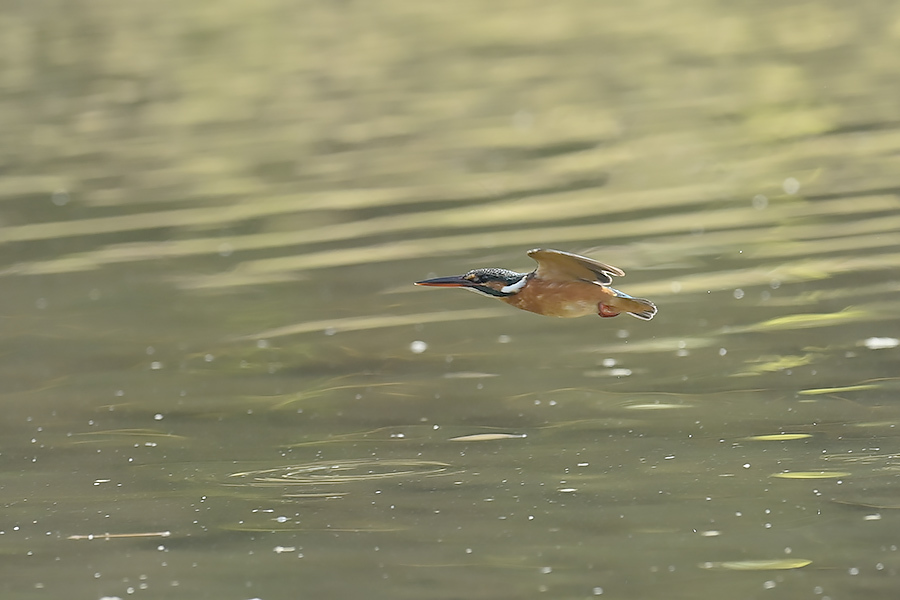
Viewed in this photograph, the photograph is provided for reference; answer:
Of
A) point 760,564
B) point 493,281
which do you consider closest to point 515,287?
point 493,281

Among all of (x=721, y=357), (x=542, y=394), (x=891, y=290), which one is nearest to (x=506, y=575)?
(x=542, y=394)

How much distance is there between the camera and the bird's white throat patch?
19.3 ft

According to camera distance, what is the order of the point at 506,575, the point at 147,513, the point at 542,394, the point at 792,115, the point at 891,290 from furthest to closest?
the point at 792,115
the point at 891,290
the point at 542,394
the point at 147,513
the point at 506,575

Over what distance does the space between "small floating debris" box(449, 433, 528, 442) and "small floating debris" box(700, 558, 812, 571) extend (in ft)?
5.39

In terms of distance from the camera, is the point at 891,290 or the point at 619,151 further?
the point at 619,151

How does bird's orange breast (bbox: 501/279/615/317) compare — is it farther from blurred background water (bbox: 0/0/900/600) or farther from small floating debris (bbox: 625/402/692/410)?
small floating debris (bbox: 625/402/692/410)

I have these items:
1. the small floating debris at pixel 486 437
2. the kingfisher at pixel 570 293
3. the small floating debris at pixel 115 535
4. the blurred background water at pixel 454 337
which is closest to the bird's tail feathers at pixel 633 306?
the kingfisher at pixel 570 293

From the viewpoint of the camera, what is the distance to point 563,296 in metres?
5.77

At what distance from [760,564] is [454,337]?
3483mm

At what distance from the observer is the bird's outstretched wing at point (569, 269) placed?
5566mm

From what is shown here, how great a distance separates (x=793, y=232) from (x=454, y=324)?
114 inches

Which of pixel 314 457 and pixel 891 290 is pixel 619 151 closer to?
pixel 891 290

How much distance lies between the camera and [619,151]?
13.0 metres

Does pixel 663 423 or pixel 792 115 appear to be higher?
pixel 792 115
